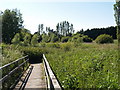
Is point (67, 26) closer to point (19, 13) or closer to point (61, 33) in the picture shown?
point (61, 33)

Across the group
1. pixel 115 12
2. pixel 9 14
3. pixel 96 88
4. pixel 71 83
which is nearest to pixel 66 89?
pixel 71 83

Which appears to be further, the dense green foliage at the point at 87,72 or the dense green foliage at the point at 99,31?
the dense green foliage at the point at 99,31

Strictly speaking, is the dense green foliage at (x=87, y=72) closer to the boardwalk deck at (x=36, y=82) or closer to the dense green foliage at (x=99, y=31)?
the boardwalk deck at (x=36, y=82)

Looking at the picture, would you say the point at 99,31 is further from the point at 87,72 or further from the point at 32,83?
the point at 87,72

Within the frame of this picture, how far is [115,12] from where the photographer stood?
21.4 meters

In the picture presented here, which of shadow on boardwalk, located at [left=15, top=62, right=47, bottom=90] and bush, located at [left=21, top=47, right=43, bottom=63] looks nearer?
shadow on boardwalk, located at [left=15, top=62, right=47, bottom=90]

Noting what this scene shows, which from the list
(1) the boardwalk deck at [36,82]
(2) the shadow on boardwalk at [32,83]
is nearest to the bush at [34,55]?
(1) the boardwalk deck at [36,82]

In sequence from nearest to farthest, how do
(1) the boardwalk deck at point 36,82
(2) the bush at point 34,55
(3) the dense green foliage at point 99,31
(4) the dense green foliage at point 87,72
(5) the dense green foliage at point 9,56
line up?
(4) the dense green foliage at point 87,72 → (1) the boardwalk deck at point 36,82 → (5) the dense green foliage at point 9,56 → (2) the bush at point 34,55 → (3) the dense green foliage at point 99,31

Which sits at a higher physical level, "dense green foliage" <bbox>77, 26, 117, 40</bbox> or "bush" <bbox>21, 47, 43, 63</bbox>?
"dense green foliage" <bbox>77, 26, 117, 40</bbox>

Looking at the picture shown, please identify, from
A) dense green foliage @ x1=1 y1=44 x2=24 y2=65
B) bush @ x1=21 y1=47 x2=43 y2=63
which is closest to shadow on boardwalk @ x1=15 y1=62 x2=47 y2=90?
dense green foliage @ x1=1 y1=44 x2=24 y2=65

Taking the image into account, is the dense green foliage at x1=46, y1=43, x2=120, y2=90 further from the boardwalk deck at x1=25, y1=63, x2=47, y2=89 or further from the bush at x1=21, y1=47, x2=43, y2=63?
the bush at x1=21, y1=47, x2=43, y2=63

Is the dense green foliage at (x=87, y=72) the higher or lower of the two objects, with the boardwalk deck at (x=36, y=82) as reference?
higher

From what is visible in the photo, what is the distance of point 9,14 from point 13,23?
307cm

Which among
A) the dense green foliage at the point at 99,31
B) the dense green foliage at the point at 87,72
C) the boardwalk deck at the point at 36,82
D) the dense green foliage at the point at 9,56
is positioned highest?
the dense green foliage at the point at 99,31
